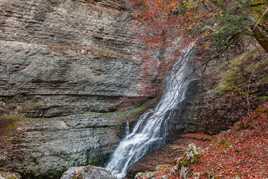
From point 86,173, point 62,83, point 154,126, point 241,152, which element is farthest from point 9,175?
point 241,152

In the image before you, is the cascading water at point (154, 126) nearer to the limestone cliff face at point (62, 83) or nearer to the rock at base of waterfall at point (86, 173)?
the limestone cliff face at point (62, 83)

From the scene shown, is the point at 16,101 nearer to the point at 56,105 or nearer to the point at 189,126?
the point at 56,105

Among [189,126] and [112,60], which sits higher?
[112,60]

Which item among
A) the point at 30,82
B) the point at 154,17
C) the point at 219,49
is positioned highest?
the point at 154,17

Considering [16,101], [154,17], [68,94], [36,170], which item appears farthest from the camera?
[154,17]

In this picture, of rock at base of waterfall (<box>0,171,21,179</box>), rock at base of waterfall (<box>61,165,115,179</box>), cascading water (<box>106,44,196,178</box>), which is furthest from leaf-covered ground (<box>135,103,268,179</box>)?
rock at base of waterfall (<box>0,171,21,179</box>)

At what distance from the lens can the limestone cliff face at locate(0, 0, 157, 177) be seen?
17.2m

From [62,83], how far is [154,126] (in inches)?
206

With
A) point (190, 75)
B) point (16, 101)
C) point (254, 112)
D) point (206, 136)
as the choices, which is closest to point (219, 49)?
point (254, 112)

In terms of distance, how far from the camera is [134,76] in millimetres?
22109

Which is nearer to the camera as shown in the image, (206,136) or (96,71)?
(206,136)

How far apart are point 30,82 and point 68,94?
79.9 inches

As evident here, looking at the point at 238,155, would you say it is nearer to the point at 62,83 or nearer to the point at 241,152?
the point at 241,152

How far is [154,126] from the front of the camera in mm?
19938
